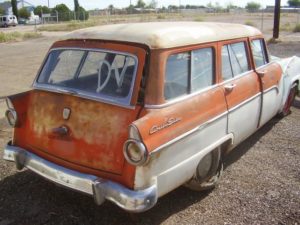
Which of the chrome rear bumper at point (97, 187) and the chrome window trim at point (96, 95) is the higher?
the chrome window trim at point (96, 95)

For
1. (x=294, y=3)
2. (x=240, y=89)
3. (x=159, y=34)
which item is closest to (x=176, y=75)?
(x=159, y=34)

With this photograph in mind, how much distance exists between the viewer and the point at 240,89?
445 cm

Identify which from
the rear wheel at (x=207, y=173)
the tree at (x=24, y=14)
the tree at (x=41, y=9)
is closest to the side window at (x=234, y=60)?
the rear wheel at (x=207, y=173)

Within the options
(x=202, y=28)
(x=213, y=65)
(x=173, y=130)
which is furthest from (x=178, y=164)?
(x=202, y=28)

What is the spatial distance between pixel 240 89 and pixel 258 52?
1.09 meters

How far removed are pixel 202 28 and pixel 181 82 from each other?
750 millimetres

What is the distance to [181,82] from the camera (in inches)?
145

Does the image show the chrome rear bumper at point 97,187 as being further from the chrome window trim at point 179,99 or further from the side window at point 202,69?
the side window at point 202,69

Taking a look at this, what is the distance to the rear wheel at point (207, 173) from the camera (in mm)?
3955

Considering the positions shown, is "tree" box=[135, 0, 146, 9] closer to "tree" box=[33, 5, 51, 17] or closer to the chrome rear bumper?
"tree" box=[33, 5, 51, 17]

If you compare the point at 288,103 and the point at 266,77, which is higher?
the point at 266,77

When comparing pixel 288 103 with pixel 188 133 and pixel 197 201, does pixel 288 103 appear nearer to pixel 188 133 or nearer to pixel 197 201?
pixel 197 201

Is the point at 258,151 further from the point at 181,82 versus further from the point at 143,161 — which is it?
the point at 143,161

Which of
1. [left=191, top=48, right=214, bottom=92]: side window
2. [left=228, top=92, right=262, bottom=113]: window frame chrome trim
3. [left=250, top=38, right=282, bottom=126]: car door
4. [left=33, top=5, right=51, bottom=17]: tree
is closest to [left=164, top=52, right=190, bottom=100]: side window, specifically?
[left=191, top=48, right=214, bottom=92]: side window
